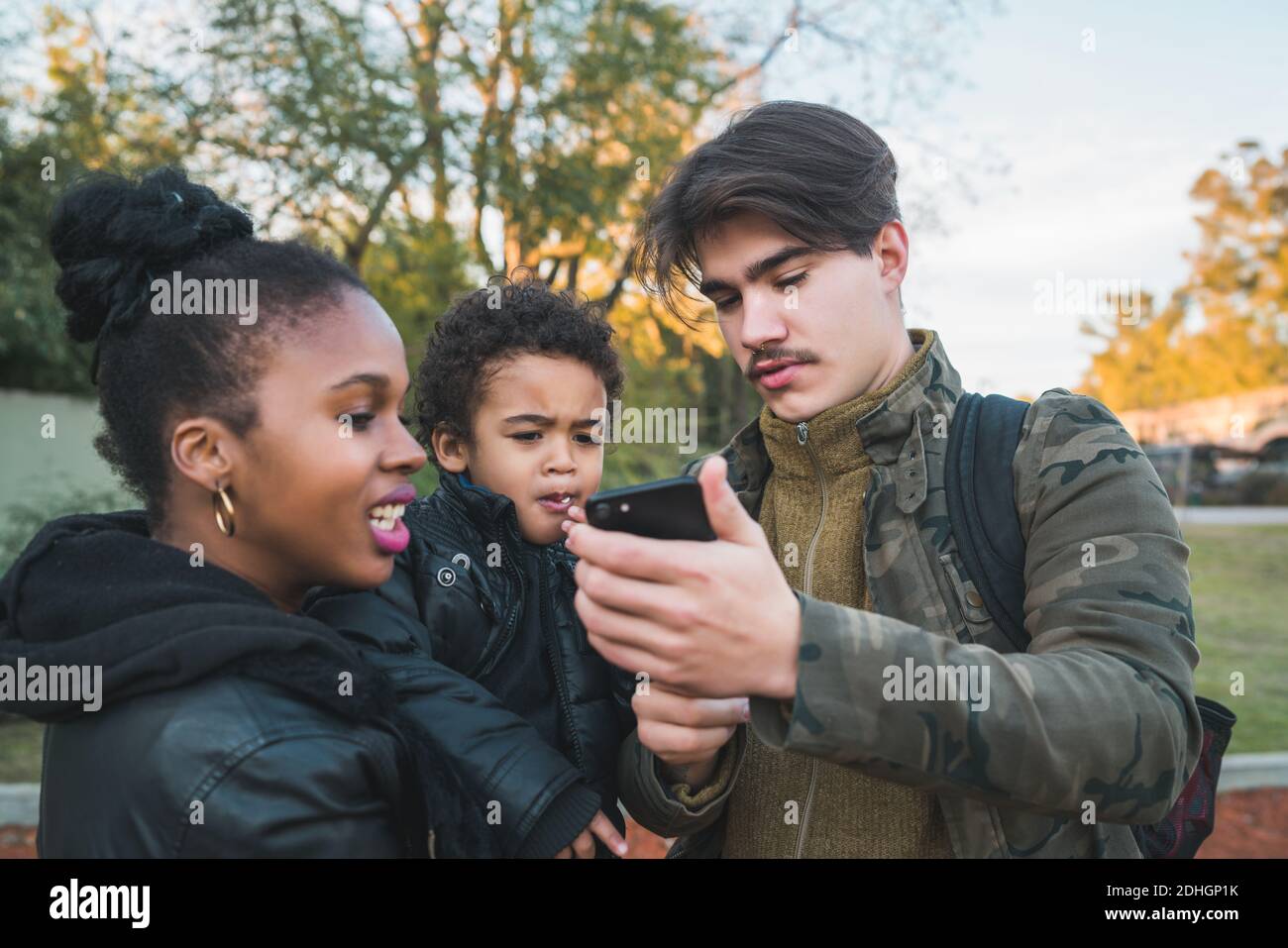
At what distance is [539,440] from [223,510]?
902 millimetres

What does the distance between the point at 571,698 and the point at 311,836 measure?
0.77 metres

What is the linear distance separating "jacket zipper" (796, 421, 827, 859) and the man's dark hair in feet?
1.47

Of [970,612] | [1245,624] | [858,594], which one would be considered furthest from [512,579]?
[1245,624]

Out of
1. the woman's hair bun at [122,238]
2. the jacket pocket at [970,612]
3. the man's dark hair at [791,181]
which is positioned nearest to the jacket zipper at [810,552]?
the jacket pocket at [970,612]

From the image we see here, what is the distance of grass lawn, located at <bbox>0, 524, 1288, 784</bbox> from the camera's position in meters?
7.46

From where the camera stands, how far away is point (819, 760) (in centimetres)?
200

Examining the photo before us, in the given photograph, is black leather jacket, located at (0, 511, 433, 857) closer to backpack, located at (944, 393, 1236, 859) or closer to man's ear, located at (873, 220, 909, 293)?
backpack, located at (944, 393, 1236, 859)

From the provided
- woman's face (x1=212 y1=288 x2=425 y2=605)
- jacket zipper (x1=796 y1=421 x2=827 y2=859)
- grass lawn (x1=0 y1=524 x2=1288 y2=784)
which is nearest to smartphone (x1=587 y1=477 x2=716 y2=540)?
woman's face (x1=212 y1=288 x2=425 y2=605)

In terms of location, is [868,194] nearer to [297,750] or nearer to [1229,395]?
[297,750]

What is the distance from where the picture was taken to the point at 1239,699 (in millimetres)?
9148

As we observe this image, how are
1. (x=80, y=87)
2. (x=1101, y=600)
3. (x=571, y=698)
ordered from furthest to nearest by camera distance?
(x=80, y=87)
(x=571, y=698)
(x=1101, y=600)

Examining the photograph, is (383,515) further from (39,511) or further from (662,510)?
(39,511)

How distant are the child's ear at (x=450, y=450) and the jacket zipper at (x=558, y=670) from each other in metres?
0.41

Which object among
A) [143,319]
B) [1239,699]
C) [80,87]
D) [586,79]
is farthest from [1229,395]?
[143,319]
